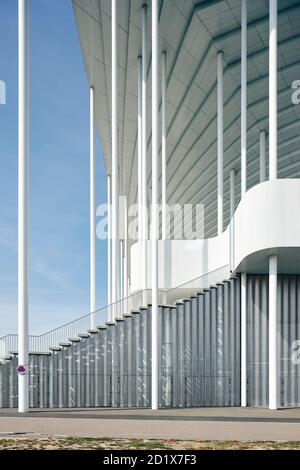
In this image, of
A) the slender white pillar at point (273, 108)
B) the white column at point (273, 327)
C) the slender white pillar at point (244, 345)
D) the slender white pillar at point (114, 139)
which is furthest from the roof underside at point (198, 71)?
the white column at point (273, 327)

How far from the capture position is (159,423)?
15.9m

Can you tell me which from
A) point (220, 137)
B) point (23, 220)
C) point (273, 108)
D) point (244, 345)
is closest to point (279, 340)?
point (244, 345)

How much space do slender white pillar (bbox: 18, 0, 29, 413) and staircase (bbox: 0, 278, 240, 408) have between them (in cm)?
236

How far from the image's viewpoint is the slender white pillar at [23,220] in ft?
63.9

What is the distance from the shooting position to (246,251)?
67.6 ft

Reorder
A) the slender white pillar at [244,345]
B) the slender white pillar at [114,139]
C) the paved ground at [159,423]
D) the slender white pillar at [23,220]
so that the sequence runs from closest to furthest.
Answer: the paved ground at [159,423]
the slender white pillar at [23,220]
the slender white pillar at [244,345]
the slender white pillar at [114,139]

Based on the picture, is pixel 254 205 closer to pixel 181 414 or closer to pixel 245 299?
pixel 245 299

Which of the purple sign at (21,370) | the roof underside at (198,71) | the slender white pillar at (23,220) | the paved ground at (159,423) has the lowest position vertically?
the paved ground at (159,423)

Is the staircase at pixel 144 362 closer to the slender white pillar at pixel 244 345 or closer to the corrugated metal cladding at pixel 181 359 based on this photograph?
the corrugated metal cladding at pixel 181 359

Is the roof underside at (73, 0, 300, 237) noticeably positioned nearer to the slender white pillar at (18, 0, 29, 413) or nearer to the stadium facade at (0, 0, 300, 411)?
the stadium facade at (0, 0, 300, 411)

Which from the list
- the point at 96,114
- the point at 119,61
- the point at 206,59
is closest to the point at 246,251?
the point at 206,59

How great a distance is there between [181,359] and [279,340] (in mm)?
3678

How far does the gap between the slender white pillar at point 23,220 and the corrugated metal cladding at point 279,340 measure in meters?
8.17

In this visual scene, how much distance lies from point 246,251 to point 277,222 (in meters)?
1.62
